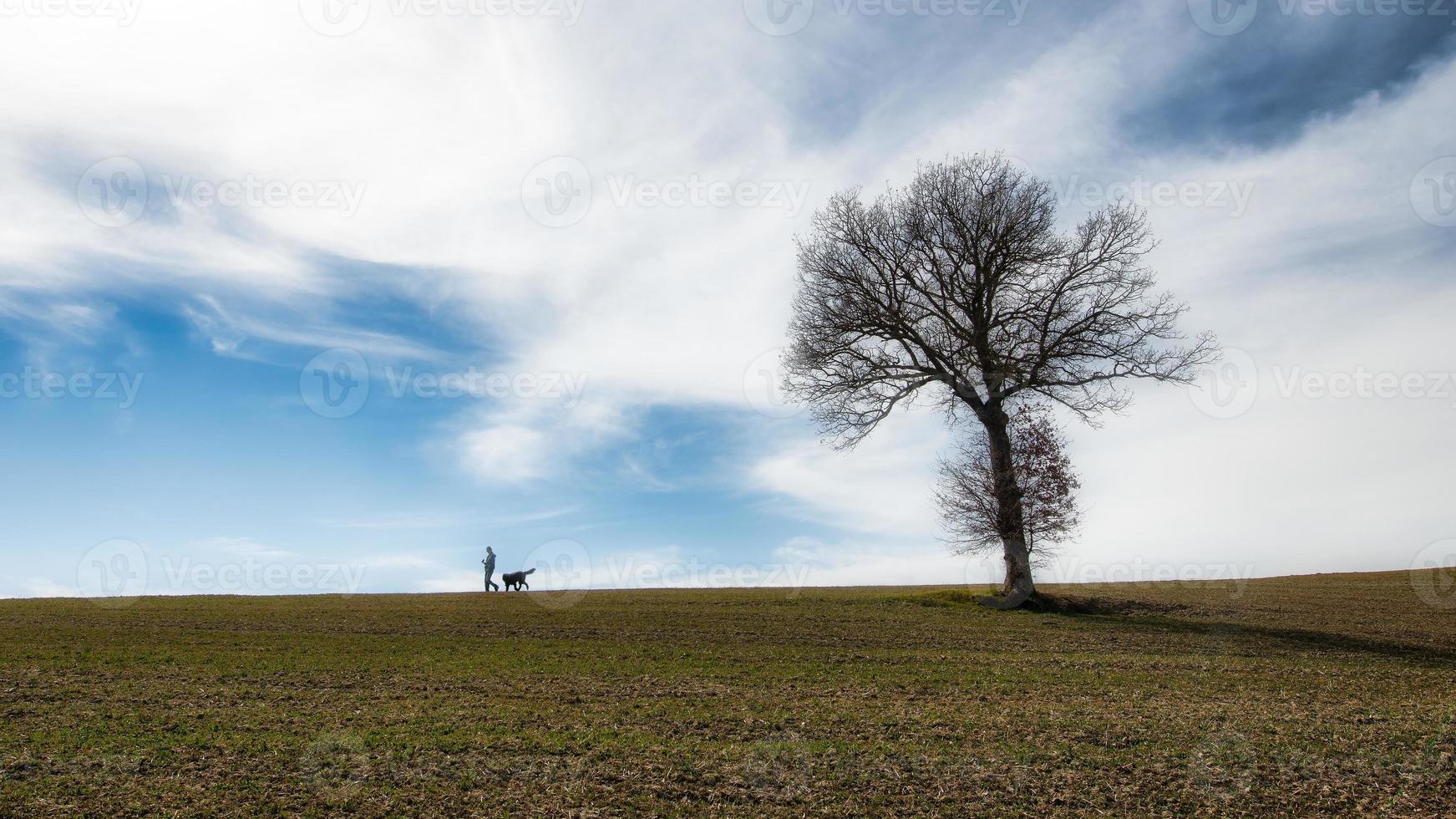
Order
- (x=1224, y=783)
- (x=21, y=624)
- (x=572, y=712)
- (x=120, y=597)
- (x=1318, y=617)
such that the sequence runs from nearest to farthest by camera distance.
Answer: (x=1224, y=783), (x=572, y=712), (x=21, y=624), (x=1318, y=617), (x=120, y=597)

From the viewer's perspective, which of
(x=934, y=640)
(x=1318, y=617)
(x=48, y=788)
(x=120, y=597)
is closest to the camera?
(x=48, y=788)

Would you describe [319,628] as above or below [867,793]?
above

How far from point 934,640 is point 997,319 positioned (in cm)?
1577

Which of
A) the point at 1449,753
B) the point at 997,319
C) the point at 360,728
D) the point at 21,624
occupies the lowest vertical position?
the point at 1449,753

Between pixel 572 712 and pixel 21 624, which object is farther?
pixel 21 624

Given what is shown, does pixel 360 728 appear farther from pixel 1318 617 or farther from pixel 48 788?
pixel 1318 617

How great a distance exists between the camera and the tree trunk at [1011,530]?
3312 cm

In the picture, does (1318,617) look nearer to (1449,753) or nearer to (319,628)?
(1449,753)

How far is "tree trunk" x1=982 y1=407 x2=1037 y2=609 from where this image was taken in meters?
33.1

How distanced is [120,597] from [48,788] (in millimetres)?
27707

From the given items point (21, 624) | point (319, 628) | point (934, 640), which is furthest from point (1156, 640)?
point (21, 624)

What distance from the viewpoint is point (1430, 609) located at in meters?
32.2

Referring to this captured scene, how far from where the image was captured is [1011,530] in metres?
33.3

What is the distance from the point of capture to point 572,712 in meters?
15.4
